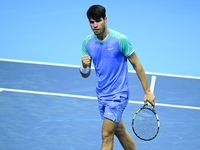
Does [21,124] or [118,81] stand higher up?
[118,81]

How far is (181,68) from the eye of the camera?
10.5 m

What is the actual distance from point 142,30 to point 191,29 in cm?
148

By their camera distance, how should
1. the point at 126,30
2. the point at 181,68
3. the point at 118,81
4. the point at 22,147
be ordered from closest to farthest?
the point at 118,81 < the point at 22,147 < the point at 181,68 < the point at 126,30

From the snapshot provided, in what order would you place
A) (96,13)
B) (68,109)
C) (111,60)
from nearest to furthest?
(96,13)
(111,60)
(68,109)

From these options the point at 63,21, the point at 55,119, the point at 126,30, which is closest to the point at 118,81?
the point at 55,119

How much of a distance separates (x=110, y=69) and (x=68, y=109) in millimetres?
2801

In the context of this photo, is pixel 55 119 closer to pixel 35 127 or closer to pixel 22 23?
pixel 35 127

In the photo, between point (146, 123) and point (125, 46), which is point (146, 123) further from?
point (125, 46)

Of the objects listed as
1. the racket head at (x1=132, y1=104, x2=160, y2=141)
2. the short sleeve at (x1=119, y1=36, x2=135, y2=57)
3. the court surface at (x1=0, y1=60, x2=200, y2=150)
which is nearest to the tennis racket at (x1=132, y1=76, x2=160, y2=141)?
the racket head at (x1=132, y1=104, x2=160, y2=141)

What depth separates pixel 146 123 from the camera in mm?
5137

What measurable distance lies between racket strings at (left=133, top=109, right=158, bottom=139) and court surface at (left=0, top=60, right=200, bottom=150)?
3.66ft

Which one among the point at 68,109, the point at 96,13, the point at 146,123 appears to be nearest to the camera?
the point at 96,13

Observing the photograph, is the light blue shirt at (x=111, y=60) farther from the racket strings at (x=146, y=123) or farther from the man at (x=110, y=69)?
the racket strings at (x=146, y=123)

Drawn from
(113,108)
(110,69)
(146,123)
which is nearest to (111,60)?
(110,69)
